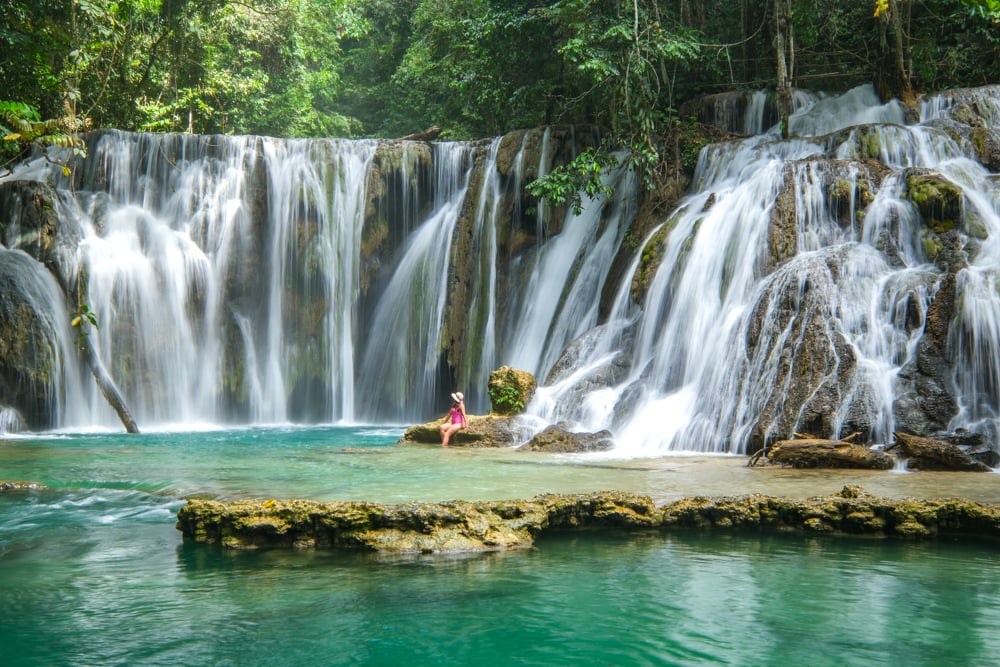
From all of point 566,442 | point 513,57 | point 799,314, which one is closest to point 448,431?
point 566,442

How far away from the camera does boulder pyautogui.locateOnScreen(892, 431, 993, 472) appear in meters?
8.90

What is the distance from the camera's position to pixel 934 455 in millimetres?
9039

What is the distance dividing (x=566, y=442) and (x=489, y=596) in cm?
639

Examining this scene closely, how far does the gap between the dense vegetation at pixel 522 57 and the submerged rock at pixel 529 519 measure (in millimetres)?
4749

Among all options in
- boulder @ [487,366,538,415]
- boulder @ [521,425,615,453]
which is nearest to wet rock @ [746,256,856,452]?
boulder @ [521,425,615,453]

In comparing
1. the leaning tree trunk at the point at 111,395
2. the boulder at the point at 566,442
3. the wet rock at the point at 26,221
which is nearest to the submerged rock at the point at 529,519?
the boulder at the point at 566,442

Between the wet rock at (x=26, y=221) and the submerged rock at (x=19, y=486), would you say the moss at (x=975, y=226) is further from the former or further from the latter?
the wet rock at (x=26, y=221)

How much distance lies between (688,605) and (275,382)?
15.4 m

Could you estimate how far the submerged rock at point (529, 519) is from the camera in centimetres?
594

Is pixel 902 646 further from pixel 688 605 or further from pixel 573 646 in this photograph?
pixel 573 646

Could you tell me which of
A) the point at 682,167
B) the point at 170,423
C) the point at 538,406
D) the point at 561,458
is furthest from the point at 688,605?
the point at 170,423

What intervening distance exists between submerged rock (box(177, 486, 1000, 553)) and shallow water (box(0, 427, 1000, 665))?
0.47ft

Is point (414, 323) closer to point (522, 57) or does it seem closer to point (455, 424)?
point (522, 57)

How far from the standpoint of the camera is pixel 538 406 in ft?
44.9
